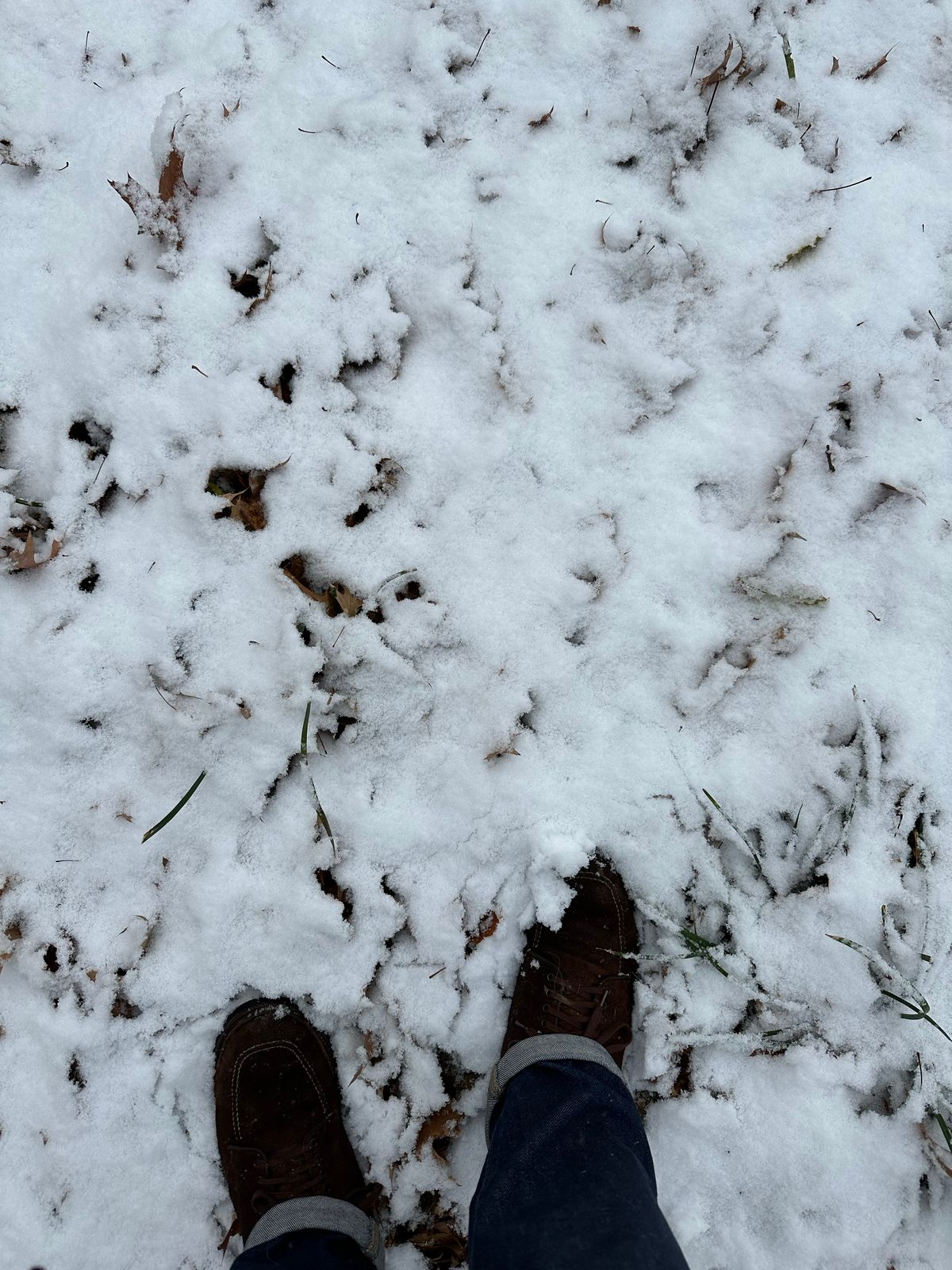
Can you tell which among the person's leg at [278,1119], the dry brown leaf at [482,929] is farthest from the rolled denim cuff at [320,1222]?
the dry brown leaf at [482,929]

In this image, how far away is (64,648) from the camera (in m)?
1.80

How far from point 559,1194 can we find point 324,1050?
642 millimetres

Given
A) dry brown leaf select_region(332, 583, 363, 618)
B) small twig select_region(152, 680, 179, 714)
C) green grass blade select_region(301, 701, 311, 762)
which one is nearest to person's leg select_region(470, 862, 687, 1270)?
green grass blade select_region(301, 701, 311, 762)

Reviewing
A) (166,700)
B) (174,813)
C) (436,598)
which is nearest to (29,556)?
(166,700)

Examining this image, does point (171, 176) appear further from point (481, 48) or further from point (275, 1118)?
point (275, 1118)

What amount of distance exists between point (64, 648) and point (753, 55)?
2.21m

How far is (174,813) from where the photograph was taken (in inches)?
69.3

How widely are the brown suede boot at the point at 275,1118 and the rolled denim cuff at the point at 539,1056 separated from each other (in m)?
0.39

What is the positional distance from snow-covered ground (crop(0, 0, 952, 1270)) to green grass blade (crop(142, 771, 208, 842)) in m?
0.03

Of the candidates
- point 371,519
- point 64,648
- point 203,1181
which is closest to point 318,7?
point 371,519

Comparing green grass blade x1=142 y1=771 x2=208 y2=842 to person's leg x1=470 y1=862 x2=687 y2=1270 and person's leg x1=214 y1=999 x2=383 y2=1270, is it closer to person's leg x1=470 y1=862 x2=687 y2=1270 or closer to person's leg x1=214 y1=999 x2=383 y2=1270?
person's leg x1=214 y1=999 x2=383 y2=1270

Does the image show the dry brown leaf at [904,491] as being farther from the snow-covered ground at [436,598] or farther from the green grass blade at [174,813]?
the green grass blade at [174,813]

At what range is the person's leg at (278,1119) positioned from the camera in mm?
1773

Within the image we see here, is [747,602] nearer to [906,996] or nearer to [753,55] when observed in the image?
[906,996]
